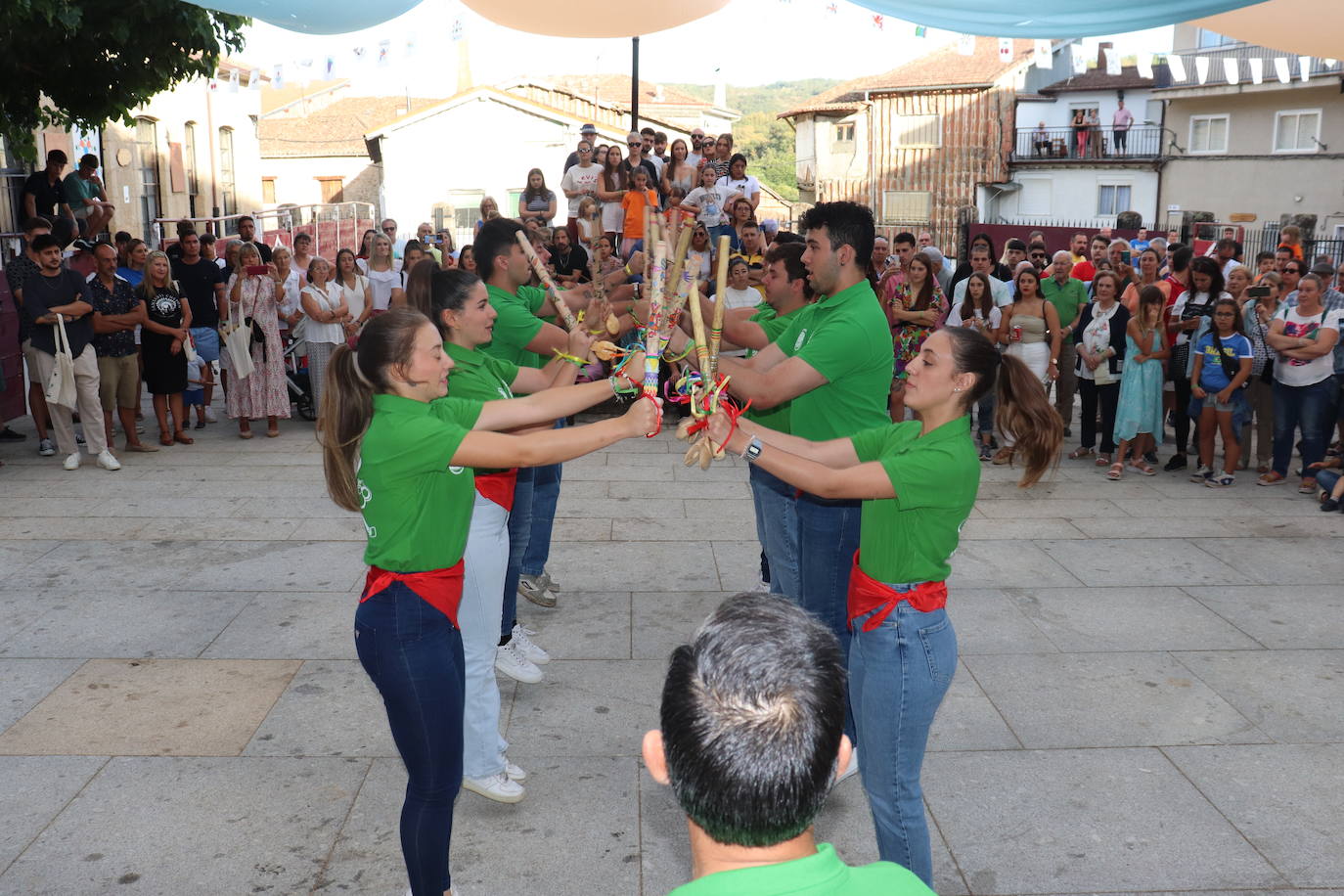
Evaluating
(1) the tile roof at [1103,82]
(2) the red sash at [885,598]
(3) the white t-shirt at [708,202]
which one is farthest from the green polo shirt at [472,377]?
(1) the tile roof at [1103,82]

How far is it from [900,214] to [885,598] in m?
41.1

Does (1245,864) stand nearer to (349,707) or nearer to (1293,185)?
(349,707)

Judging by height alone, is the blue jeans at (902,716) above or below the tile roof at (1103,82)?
below

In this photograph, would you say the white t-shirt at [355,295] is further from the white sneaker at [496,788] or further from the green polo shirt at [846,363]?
the white sneaker at [496,788]

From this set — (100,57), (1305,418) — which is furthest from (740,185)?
(100,57)

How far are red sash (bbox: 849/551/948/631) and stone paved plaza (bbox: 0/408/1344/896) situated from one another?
1.11 metres

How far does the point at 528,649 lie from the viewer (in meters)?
5.60

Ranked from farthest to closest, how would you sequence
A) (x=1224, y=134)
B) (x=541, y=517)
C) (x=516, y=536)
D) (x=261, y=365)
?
(x=1224, y=134)
(x=261, y=365)
(x=541, y=517)
(x=516, y=536)

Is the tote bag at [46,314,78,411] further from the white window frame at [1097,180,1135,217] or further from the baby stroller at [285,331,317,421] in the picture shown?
the white window frame at [1097,180,1135,217]

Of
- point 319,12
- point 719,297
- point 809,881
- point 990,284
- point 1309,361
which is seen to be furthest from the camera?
point 990,284

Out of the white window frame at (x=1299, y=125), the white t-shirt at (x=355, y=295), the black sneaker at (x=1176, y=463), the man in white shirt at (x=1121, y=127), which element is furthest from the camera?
the man in white shirt at (x=1121, y=127)

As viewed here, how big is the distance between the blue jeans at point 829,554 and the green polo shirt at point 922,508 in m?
1.01

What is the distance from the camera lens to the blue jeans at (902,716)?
126 inches

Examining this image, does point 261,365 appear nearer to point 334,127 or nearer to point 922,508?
point 922,508
